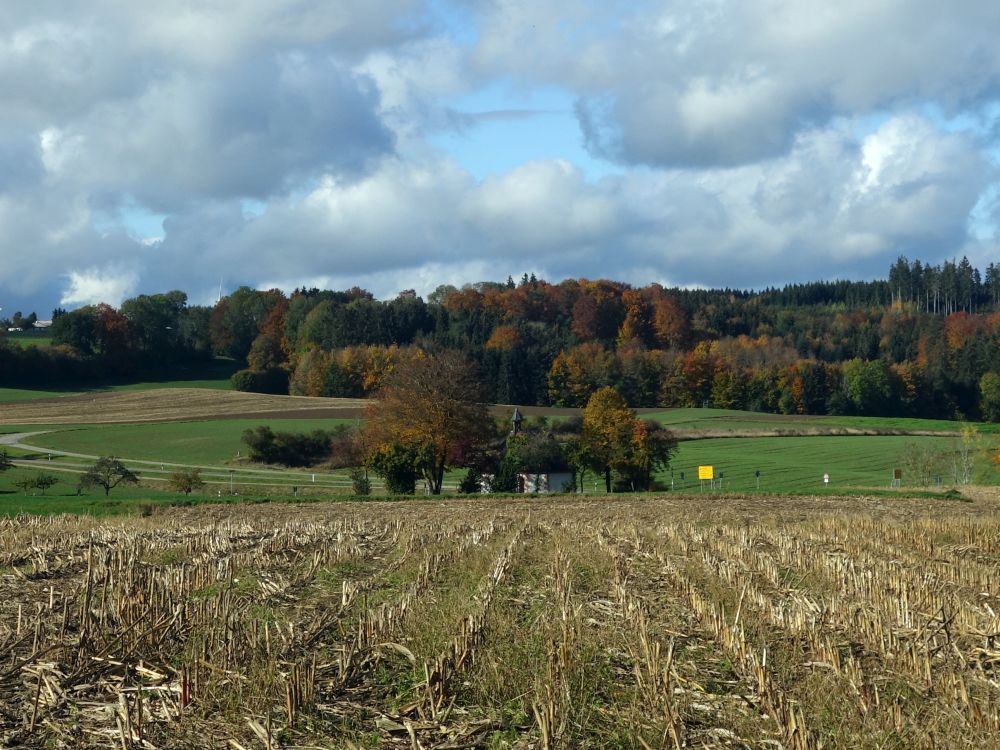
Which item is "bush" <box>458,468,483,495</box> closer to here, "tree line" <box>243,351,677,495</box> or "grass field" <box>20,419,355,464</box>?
"tree line" <box>243,351,677,495</box>

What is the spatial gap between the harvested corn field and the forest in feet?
305

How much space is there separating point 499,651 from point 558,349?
131 m

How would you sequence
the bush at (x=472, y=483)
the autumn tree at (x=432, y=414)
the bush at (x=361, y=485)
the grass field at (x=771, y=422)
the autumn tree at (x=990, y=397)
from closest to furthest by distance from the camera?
1. the bush at (x=361, y=485)
2. the autumn tree at (x=432, y=414)
3. the bush at (x=472, y=483)
4. the grass field at (x=771, y=422)
5. the autumn tree at (x=990, y=397)

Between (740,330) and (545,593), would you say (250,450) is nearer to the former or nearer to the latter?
(545,593)

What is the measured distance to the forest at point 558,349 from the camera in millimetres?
130375

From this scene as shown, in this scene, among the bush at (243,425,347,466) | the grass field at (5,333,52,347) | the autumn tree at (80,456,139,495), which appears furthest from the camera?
the grass field at (5,333,52,347)

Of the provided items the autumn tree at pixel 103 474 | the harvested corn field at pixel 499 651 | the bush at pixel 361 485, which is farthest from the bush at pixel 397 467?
the harvested corn field at pixel 499 651

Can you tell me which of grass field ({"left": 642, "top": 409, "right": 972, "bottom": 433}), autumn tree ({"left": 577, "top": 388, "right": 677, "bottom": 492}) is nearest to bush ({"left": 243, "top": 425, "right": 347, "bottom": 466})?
autumn tree ({"left": 577, "top": 388, "right": 677, "bottom": 492})

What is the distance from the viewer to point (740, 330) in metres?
187

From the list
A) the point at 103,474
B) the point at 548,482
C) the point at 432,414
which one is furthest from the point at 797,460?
the point at 103,474

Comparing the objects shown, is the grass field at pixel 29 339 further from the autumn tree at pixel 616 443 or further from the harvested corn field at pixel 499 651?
the harvested corn field at pixel 499 651

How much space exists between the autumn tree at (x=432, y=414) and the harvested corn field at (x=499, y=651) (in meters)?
44.9

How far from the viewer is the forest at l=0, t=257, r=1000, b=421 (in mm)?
130375

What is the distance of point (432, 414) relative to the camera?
6606cm
